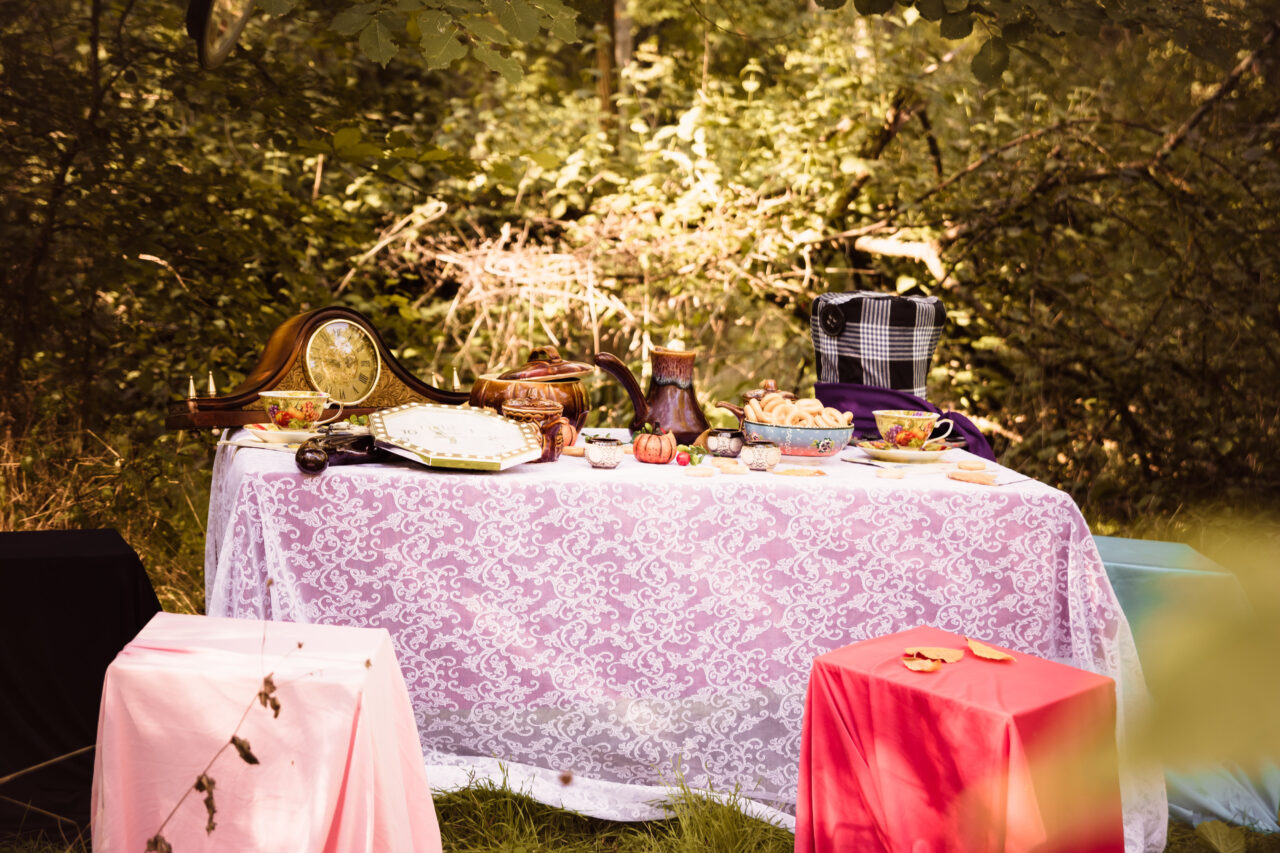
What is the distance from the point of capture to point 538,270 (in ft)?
18.9

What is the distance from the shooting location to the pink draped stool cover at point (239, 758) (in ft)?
4.88

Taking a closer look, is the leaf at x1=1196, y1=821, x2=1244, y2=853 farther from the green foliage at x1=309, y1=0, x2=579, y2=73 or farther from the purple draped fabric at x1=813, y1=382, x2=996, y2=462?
the green foliage at x1=309, y1=0, x2=579, y2=73

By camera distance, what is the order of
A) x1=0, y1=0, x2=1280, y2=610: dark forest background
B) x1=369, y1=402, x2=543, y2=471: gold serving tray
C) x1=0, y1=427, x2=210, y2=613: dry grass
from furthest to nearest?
x1=0, y1=0, x2=1280, y2=610: dark forest background
x1=0, y1=427, x2=210, y2=613: dry grass
x1=369, y1=402, x2=543, y2=471: gold serving tray

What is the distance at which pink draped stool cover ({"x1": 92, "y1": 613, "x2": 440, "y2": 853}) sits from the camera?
1.49 m

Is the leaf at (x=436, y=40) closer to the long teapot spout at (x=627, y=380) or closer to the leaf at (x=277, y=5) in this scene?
the leaf at (x=277, y=5)

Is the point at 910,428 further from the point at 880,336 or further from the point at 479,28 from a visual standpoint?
the point at 479,28

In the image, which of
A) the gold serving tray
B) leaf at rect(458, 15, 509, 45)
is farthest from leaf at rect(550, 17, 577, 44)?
the gold serving tray

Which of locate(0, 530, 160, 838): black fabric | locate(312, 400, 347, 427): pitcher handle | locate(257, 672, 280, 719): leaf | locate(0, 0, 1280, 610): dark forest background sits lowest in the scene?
locate(0, 530, 160, 838): black fabric

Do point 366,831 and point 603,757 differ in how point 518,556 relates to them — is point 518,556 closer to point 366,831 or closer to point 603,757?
point 603,757

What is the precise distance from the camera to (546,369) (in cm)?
249

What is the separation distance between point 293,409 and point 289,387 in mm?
254

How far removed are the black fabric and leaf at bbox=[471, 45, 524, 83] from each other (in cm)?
166

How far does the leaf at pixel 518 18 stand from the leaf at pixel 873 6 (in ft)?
3.08

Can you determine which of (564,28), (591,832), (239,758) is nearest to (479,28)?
(564,28)
